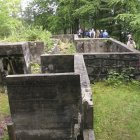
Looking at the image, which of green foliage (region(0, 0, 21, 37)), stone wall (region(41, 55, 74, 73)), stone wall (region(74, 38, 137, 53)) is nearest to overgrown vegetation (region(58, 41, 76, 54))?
stone wall (region(74, 38, 137, 53))

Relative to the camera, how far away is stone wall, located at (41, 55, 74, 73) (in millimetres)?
9945

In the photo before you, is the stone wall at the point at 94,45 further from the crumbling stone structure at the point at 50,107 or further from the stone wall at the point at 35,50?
the crumbling stone structure at the point at 50,107

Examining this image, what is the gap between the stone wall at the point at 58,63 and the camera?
32.6 ft

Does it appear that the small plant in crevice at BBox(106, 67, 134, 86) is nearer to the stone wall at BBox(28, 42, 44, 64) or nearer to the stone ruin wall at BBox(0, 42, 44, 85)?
the stone ruin wall at BBox(0, 42, 44, 85)

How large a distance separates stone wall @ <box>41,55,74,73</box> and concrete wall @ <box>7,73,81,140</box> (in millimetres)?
3964

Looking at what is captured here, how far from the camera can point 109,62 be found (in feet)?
36.2

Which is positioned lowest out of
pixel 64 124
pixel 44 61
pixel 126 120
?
pixel 126 120

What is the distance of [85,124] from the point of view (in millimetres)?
5941

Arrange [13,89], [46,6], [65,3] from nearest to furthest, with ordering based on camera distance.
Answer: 1. [13,89]
2. [65,3]
3. [46,6]

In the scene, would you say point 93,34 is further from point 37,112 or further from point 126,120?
point 37,112

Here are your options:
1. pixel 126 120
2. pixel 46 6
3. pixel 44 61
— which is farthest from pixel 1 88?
pixel 46 6

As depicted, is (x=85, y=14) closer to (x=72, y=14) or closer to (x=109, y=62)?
(x=72, y=14)

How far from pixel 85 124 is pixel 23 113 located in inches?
44.4

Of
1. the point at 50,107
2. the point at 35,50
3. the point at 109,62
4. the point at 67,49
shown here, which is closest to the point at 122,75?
the point at 109,62
